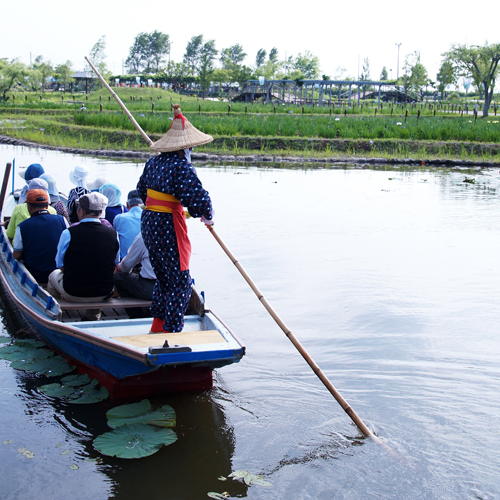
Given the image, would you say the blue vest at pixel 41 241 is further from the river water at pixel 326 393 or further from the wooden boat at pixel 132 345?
the river water at pixel 326 393

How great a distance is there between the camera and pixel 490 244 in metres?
8.32

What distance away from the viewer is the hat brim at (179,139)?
145 inches

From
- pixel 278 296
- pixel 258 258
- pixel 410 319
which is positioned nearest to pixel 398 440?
pixel 410 319

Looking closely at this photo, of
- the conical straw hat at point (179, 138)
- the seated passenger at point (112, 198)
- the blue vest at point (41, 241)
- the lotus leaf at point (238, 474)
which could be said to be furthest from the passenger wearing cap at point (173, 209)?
the seated passenger at point (112, 198)

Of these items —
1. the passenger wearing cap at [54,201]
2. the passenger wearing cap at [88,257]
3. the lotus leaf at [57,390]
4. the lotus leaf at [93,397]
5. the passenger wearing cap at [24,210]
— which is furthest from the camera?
the passenger wearing cap at [54,201]

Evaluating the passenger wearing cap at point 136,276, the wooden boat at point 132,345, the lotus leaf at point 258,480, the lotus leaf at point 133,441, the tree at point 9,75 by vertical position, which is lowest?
the lotus leaf at point 258,480

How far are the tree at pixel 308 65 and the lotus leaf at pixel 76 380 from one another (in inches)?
3386

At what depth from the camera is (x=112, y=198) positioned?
567 centimetres

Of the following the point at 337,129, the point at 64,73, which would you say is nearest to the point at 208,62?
the point at 64,73

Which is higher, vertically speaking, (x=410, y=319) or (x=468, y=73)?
(x=468, y=73)

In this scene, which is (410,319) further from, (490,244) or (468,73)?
(468,73)

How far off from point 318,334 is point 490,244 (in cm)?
440

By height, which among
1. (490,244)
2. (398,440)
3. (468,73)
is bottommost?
(398,440)

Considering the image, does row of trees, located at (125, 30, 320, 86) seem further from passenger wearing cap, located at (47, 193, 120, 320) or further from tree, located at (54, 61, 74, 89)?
passenger wearing cap, located at (47, 193, 120, 320)
